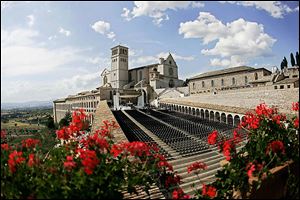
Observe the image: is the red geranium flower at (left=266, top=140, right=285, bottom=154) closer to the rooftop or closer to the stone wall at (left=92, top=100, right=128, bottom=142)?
the stone wall at (left=92, top=100, right=128, bottom=142)

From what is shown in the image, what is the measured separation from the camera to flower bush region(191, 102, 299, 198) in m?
2.64

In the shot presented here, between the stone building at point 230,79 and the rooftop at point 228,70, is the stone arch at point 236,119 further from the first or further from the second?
the rooftop at point 228,70

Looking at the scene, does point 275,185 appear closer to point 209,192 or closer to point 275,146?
point 275,146

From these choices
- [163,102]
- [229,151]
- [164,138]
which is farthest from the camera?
[163,102]

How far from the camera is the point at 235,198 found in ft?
8.89

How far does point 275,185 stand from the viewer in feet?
9.55

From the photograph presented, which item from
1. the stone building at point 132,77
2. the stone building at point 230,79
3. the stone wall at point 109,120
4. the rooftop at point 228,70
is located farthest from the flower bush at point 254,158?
the stone building at point 132,77

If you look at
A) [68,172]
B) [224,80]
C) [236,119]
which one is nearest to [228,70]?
[224,80]

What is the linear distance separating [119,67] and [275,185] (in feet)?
241

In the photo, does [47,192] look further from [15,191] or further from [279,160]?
[279,160]

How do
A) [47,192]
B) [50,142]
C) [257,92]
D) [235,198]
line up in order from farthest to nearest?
1. [257,92]
2. [50,142]
3. [235,198]
4. [47,192]

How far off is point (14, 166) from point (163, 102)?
42.9m

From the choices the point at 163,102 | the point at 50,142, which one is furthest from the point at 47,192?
the point at 163,102

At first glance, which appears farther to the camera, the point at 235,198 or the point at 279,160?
the point at 279,160
